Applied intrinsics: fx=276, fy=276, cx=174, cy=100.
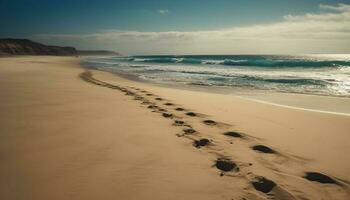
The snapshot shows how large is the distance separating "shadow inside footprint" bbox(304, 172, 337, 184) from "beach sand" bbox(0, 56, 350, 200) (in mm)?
11

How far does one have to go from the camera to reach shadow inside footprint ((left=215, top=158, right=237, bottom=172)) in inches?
125

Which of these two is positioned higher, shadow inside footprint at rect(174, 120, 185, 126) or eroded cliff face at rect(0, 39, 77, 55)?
eroded cliff face at rect(0, 39, 77, 55)

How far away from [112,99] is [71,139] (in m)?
3.63

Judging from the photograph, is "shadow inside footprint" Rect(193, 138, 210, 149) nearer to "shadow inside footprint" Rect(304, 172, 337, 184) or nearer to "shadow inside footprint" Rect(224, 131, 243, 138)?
"shadow inside footprint" Rect(224, 131, 243, 138)

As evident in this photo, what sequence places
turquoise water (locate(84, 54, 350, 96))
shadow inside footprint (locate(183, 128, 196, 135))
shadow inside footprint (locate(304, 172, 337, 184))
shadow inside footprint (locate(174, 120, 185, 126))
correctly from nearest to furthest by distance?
shadow inside footprint (locate(304, 172, 337, 184)) < shadow inside footprint (locate(183, 128, 196, 135)) < shadow inside footprint (locate(174, 120, 185, 126)) < turquoise water (locate(84, 54, 350, 96))

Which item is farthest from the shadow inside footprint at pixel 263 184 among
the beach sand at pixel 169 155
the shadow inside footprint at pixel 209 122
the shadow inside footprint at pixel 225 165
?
the shadow inside footprint at pixel 209 122

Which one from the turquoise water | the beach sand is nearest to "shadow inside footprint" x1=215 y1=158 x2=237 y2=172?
the beach sand

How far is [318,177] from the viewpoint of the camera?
306 cm

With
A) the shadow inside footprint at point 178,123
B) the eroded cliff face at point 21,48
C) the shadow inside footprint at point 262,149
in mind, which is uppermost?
the eroded cliff face at point 21,48

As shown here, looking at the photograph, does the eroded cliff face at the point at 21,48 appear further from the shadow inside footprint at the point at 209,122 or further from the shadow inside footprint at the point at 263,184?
the shadow inside footprint at the point at 263,184

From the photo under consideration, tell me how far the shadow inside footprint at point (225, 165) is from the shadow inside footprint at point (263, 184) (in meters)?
0.35

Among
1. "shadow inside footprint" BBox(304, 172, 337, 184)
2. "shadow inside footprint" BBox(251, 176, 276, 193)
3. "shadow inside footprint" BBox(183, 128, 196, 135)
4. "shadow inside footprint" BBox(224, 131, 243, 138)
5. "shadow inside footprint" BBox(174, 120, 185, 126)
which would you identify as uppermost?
"shadow inside footprint" BBox(174, 120, 185, 126)

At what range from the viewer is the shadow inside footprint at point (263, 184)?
2.73m

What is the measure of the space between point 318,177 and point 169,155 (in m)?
1.72
